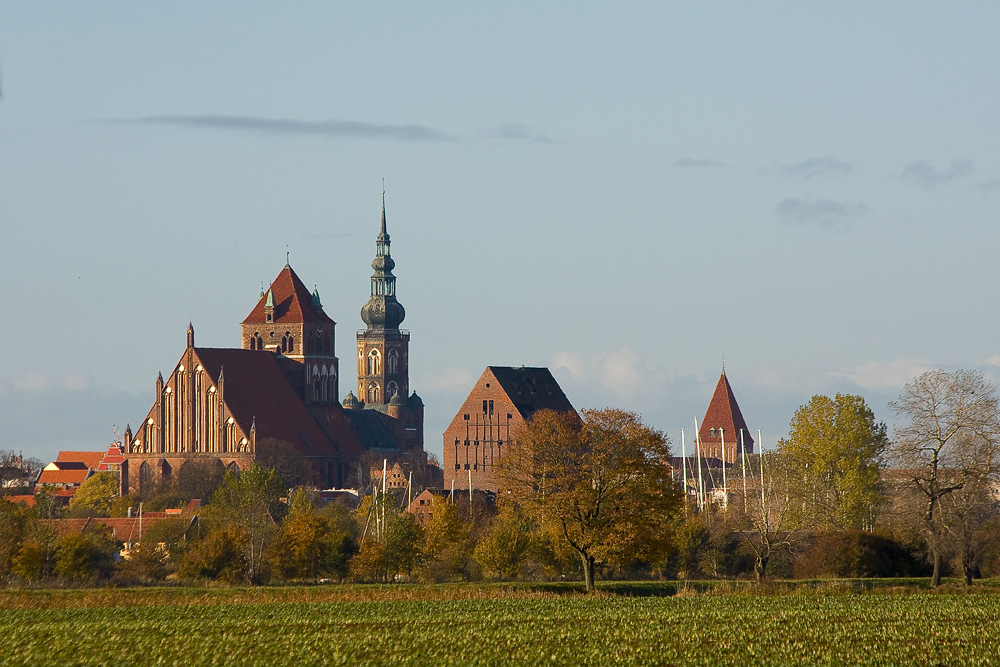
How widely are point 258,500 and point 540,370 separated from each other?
4805cm

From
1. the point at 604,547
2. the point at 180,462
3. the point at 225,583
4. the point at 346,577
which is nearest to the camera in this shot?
the point at 604,547

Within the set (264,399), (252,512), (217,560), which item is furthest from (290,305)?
(217,560)

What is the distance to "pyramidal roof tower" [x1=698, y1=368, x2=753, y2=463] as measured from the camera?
18288cm

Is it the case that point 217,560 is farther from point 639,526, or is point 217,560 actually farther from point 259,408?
point 259,408

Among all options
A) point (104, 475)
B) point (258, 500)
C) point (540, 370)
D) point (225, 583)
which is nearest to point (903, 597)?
point (225, 583)

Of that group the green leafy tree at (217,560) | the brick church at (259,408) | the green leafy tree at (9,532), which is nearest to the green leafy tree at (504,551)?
the green leafy tree at (217,560)

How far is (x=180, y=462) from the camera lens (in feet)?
525

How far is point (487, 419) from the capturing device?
14312cm

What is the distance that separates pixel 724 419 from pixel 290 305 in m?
51.1

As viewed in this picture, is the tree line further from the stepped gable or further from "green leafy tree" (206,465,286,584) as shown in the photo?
the stepped gable

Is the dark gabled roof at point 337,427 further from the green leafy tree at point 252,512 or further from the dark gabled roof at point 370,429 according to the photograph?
the green leafy tree at point 252,512

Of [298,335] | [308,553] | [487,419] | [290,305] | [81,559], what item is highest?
[290,305]

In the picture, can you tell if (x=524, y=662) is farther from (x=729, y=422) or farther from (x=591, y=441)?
(x=729, y=422)

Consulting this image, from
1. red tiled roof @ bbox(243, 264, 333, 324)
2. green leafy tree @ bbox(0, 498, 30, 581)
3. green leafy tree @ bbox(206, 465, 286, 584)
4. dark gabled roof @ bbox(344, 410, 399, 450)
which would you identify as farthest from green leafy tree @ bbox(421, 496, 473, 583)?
dark gabled roof @ bbox(344, 410, 399, 450)
